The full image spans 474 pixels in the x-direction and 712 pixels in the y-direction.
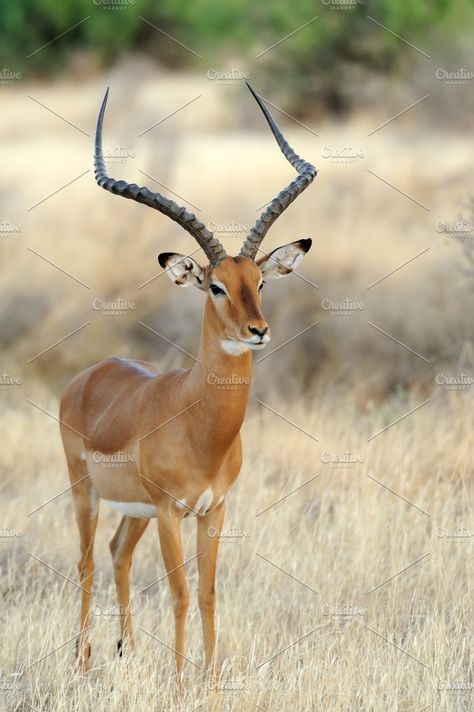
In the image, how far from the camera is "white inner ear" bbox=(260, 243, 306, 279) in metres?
6.21

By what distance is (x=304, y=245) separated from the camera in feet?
20.8

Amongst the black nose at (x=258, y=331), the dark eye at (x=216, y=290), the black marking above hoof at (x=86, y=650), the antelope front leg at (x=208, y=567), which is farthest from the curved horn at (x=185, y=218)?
the black marking above hoof at (x=86, y=650)

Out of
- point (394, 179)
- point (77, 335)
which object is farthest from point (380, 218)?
point (77, 335)

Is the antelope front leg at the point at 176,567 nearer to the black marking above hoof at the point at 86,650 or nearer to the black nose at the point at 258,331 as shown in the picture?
the black marking above hoof at the point at 86,650

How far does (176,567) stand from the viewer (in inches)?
238

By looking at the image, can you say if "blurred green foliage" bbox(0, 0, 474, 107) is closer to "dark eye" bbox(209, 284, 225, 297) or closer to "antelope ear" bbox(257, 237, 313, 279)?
"antelope ear" bbox(257, 237, 313, 279)

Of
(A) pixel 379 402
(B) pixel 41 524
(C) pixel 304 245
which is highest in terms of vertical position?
(C) pixel 304 245

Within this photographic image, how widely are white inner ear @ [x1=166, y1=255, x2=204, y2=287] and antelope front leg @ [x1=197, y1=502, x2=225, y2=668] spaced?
115 cm

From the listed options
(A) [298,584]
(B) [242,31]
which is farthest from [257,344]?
(B) [242,31]

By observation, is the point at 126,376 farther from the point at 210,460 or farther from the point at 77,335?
the point at 77,335

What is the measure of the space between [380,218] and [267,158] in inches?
201

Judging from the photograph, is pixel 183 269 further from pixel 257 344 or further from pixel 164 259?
pixel 257 344

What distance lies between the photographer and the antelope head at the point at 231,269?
18.7 feet

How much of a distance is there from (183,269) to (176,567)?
4.89ft
